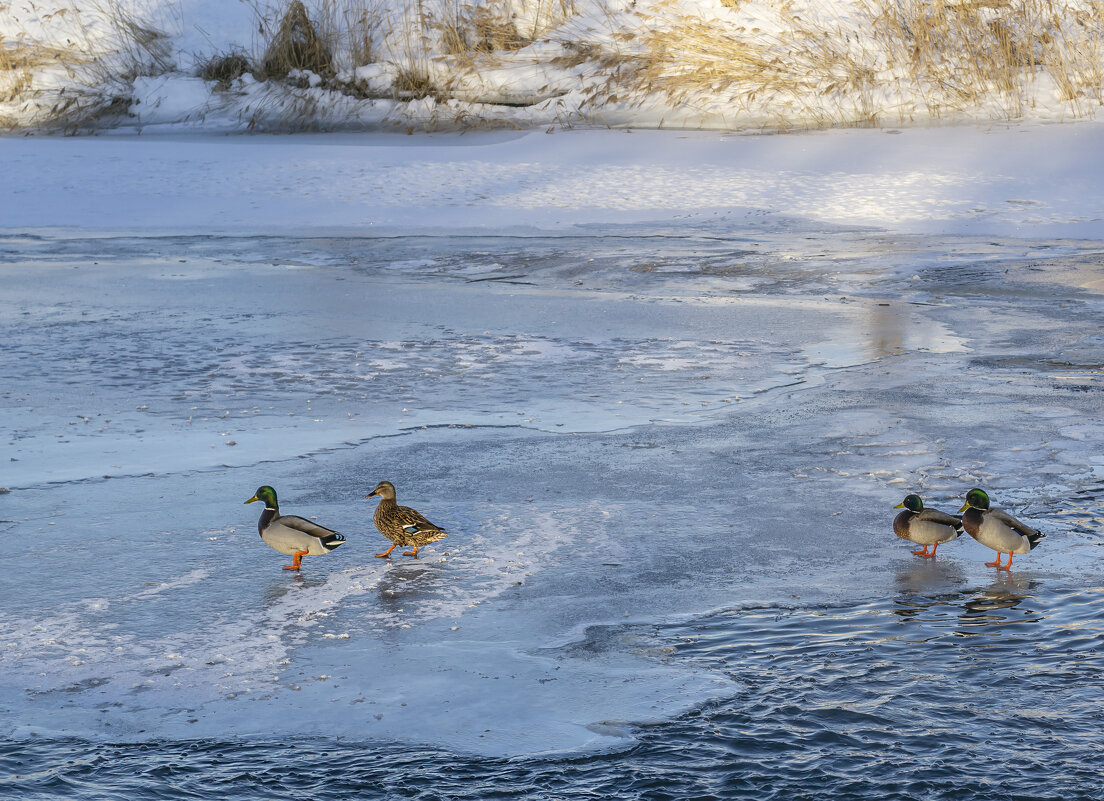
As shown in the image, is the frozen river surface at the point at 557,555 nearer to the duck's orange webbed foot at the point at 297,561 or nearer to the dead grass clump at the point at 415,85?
the duck's orange webbed foot at the point at 297,561

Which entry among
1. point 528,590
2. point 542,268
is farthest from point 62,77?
point 528,590

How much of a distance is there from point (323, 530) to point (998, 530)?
2.21m

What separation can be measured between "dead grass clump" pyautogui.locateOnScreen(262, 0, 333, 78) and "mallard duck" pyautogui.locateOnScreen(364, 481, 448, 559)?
51.5 feet

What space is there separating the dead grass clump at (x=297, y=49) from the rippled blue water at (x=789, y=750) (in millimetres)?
16801

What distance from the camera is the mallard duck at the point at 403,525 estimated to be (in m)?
4.46

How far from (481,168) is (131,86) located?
7075 mm

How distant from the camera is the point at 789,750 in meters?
3.18

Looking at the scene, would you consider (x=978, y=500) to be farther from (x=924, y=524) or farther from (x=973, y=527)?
(x=924, y=524)

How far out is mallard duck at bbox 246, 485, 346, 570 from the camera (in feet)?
14.3

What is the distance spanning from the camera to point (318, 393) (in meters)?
6.87

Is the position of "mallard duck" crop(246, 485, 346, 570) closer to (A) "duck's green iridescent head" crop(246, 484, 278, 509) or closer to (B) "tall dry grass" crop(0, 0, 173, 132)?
(A) "duck's green iridescent head" crop(246, 484, 278, 509)

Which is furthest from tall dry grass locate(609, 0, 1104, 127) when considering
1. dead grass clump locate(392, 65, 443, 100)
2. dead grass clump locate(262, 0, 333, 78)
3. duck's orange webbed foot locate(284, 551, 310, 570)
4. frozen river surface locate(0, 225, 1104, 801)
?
duck's orange webbed foot locate(284, 551, 310, 570)

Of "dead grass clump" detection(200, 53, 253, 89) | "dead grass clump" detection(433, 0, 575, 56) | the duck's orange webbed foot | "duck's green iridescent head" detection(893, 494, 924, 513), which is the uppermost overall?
"dead grass clump" detection(433, 0, 575, 56)

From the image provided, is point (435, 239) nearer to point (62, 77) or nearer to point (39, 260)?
point (39, 260)
